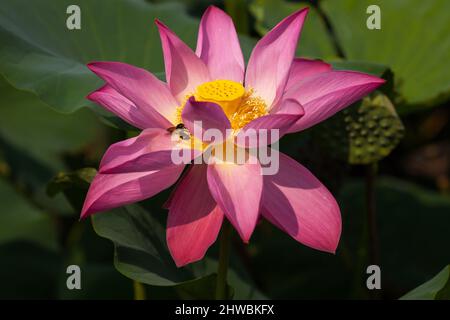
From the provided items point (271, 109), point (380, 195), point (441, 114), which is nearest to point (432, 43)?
point (380, 195)

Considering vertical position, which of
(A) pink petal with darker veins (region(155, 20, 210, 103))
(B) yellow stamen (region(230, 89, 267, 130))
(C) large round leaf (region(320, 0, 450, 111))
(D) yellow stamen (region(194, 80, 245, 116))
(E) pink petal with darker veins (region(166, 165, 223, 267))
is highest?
(C) large round leaf (region(320, 0, 450, 111))

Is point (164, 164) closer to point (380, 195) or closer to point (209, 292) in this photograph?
point (209, 292)

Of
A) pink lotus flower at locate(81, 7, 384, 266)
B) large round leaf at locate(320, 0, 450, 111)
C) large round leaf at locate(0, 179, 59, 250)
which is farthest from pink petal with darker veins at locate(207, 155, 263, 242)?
large round leaf at locate(0, 179, 59, 250)

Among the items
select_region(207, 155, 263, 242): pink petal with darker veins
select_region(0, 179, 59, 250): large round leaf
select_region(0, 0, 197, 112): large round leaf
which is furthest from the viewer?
select_region(0, 179, 59, 250): large round leaf

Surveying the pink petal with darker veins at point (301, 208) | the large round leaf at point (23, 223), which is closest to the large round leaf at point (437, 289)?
the pink petal with darker veins at point (301, 208)

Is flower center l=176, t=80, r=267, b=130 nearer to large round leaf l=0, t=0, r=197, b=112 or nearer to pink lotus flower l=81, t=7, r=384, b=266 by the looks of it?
pink lotus flower l=81, t=7, r=384, b=266

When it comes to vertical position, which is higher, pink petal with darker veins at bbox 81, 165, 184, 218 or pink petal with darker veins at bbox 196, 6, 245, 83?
pink petal with darker veins at bbox 196, 6, 245, 83

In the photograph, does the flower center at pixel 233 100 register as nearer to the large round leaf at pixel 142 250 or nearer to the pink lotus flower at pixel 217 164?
the pink lotus flower at pixel 217 164

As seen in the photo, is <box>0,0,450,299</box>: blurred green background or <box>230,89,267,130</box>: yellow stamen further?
<box>0,0,450,299</box>: blurred green background
